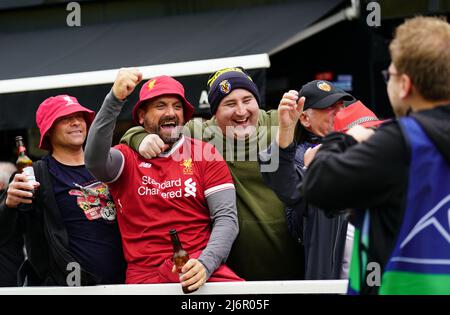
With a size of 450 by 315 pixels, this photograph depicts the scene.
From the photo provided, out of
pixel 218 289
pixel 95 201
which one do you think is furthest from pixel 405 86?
pixel 95 201

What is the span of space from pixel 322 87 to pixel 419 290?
183cm

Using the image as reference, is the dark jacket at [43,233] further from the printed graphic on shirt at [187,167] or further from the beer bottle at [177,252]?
the printed graphic on shirt at [187,167]

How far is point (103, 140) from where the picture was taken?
333 centimetres

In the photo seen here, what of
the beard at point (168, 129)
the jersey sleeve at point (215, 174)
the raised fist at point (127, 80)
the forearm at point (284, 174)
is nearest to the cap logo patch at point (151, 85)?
the beard at point (168, 129)

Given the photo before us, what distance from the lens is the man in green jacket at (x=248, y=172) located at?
3.68 m

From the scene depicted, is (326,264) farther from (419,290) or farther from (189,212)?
(419,290)

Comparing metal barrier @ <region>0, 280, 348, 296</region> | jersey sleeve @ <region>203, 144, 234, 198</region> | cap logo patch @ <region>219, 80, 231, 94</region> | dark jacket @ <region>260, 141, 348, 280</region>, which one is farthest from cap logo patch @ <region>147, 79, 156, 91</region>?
metal barrier @ <region>0, 280, 348, 296</region>

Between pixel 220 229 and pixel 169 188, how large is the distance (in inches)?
12.1

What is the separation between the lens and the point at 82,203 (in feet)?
12.2

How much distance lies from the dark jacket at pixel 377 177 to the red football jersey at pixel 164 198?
1335 millimetres

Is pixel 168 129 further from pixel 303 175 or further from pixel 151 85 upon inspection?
pixel 303 175

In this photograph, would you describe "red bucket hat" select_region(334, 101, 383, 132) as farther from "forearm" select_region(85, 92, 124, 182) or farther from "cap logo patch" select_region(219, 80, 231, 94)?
"forearm" select_region(85, 92, 124, 182)

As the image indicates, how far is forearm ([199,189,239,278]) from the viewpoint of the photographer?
3.29 metres

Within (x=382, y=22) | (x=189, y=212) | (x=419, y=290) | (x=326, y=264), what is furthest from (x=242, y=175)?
(x=382, y=22)
